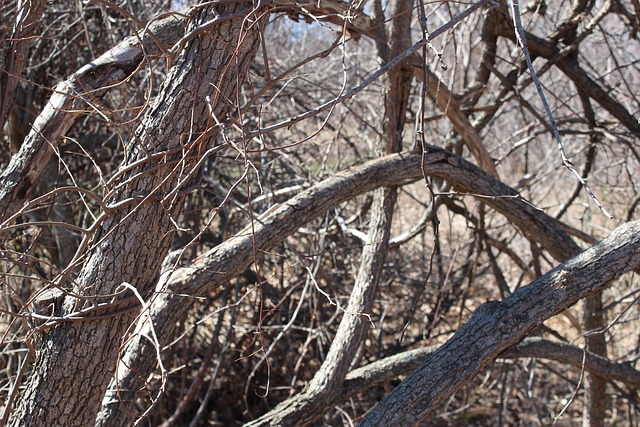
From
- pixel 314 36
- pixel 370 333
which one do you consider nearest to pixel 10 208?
pixel 370 333

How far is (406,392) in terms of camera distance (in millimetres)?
1938

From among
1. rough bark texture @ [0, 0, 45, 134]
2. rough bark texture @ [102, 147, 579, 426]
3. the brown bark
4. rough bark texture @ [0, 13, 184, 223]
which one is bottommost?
the brown bark

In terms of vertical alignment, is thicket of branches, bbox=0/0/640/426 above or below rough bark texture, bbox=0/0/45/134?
below

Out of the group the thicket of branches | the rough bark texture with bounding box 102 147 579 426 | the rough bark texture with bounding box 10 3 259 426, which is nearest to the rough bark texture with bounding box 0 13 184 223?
the thicket of branches

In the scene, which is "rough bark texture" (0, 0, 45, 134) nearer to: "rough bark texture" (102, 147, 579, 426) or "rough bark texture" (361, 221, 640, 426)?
"rough bark texture" (102, 147, 579, 426)

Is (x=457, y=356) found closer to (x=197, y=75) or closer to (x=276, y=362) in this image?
(x=197, y=75)

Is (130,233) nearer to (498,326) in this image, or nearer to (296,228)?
(296,228)

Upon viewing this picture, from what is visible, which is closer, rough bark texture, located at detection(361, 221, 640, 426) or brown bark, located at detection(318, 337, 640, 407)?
rough bark texture, located at detection(361, 221, 640, 426)

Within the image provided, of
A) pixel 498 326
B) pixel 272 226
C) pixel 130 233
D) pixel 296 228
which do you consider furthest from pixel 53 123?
pixel 498 326

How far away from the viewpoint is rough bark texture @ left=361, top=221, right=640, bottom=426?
1.93m

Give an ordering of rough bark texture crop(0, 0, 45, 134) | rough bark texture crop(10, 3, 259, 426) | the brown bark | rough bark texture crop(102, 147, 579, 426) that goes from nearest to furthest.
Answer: rough bark texture crop(10, 3, 259, 426) → rough bark texture crop(0, 0, 45, 134) → rough bark texture crop(102, 147, 579, 426) → the brown bark

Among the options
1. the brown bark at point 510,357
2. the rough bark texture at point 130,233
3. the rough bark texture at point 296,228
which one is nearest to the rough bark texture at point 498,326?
the rough bark texture at point 296,228

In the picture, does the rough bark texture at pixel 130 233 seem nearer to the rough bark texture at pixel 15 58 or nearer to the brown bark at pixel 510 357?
the rough bark texture at pixel 15 58

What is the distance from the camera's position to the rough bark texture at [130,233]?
1.85 m
